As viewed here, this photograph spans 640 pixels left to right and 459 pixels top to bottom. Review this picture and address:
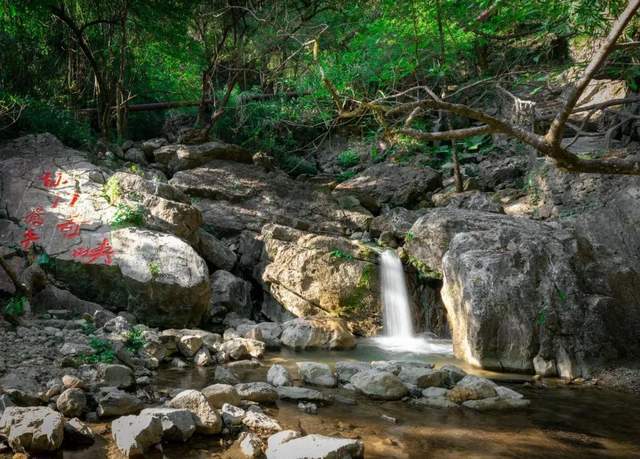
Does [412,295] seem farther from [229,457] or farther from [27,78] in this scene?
[27,78]

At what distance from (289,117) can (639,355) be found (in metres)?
9.94

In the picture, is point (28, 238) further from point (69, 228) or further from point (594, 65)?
point (594, 65)

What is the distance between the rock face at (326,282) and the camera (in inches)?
379

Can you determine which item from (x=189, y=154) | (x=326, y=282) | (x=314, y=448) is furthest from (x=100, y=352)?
(x=189, y=154)

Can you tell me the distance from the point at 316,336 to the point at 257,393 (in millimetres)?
3201

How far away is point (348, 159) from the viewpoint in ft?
53.7

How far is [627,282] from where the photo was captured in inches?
274

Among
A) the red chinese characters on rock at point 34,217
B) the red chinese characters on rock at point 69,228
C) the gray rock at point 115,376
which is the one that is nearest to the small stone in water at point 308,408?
the gray rock at point 115,376

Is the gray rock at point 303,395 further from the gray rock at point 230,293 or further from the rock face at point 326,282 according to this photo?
the rock face at point 326,282

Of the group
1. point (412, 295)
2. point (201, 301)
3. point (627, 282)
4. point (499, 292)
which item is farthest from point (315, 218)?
point (627, 282)

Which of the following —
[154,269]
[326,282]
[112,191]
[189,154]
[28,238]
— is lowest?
[326,282]

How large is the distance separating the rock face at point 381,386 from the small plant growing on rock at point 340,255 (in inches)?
170

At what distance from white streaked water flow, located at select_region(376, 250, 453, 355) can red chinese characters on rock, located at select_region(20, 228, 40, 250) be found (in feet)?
19.3

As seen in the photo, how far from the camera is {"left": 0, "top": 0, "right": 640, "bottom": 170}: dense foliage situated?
927 centimetres
